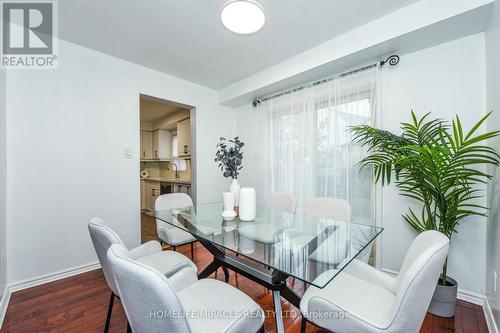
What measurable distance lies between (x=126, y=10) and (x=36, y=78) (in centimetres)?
119

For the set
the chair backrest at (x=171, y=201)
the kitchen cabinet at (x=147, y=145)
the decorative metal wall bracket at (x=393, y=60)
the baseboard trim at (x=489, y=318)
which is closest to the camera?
the baseboard trim at (x=489, y=318)

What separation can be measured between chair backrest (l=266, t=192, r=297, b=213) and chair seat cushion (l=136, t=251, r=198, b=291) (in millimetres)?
1186

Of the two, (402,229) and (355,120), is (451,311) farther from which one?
(355,120)

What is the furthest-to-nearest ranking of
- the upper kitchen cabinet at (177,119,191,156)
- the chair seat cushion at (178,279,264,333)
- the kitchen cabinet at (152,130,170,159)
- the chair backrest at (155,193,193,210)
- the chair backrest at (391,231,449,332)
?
the kitchen cabinet at (152,130,170,159) → the upper kitchen cabinet at (177,119,191,156) → the chair backrest at (155,193,193,210) → the chair seat cushion at (178,279,264,333) → the chair backrest at (391,231,449,332)

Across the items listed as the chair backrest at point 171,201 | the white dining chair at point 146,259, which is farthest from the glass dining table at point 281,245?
the chair backrest at point 171,201

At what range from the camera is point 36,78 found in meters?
2.01

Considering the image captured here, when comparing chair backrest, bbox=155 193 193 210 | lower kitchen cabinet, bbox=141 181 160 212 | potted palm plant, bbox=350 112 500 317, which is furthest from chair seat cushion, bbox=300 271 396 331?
lower kitchen cabinet, bbox=141 181 160 212

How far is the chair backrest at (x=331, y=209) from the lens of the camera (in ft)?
5.98

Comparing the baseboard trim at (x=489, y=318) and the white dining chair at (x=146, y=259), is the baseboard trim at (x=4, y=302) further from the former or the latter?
the baseboard trim at (x=489, y=318)

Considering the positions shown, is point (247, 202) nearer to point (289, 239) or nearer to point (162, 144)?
point (289, 239)

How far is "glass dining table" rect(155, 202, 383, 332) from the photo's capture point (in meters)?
1.00

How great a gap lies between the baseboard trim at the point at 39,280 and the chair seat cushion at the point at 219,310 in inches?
66.1

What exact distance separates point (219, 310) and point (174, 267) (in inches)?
22.3

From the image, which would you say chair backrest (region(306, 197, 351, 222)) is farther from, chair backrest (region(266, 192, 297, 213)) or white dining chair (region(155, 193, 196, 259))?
white dining chair (region(155, 193, 196, 259))
